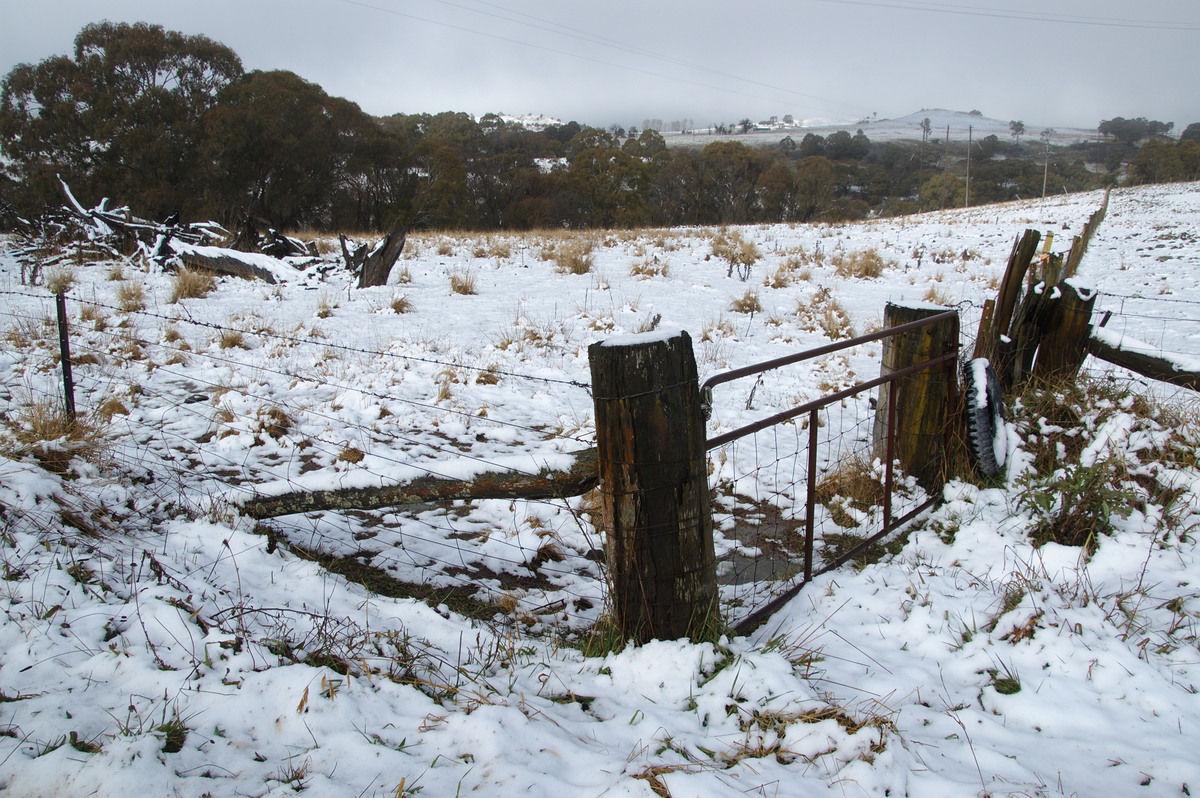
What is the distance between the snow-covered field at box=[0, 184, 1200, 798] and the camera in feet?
6.07

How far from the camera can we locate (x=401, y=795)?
1.69 m

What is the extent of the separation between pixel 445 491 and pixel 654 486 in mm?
993

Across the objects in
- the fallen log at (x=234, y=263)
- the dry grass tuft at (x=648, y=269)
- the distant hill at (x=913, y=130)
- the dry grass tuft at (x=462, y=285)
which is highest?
the distant hill at (x=913, y=130)

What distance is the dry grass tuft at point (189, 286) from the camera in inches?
338

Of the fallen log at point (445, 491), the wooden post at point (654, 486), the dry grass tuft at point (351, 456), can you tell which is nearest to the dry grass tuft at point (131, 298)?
the dry grass tuft at point (351, 456)

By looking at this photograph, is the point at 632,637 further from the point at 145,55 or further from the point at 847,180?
the point at 847,180

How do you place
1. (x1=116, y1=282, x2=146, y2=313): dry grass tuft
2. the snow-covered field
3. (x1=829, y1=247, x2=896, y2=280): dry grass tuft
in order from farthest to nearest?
1. (x1=829, y1=247, x2=896, y2=280): dry grass tuft
2. (x1=116, y1=282, x2=146, y2=313): dry grass tuft
3. the snow-covered field

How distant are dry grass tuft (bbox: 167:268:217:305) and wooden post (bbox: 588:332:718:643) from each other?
27.4ft

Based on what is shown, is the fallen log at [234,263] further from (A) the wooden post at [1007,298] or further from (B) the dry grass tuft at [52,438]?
(A) the wooden post at [1007,298]

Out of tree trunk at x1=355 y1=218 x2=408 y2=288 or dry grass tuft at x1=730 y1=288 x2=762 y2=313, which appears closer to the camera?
dry grass tuft at x1=730 y1=288 x2=762 y2=313

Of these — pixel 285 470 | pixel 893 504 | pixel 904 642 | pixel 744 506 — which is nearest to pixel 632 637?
pixel 904 642

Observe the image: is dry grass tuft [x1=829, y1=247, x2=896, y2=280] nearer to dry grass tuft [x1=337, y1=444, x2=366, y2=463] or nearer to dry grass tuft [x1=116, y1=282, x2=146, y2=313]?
dry grass tuft [x1=337, y1=444, x2=366, y2=463]

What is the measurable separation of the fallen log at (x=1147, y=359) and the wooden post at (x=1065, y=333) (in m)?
0.09

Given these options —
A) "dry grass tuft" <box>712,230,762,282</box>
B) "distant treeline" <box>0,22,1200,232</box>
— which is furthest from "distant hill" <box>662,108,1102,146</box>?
"dry grass tuft" <box>712,230,762,282</box>
